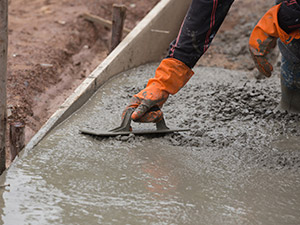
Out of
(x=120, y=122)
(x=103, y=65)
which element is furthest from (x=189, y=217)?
(x=103, y=65)

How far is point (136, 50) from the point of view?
Answer: 5387mm

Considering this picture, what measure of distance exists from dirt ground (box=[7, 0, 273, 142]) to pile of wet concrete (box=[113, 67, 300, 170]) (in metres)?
1.05

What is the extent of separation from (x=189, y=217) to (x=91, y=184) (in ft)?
2.09

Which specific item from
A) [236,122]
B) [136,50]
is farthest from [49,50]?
[236,122]

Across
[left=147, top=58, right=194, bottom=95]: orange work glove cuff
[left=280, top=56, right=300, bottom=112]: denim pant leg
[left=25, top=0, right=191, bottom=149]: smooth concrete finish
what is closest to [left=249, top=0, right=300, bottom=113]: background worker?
[left=147, top=58, right=194, bottom=95]: orange work glove cuff

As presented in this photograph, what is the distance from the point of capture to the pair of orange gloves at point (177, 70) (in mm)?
3231

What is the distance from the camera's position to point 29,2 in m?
7.49

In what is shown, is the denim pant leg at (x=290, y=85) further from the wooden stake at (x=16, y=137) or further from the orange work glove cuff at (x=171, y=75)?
the wooden stake at (x=16, y=137)

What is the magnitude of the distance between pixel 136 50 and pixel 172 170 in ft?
8.48

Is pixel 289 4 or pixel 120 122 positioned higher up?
pixel 289 4

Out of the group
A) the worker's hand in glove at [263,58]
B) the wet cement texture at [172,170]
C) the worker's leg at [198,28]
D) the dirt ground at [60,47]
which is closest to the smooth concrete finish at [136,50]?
the wet cement texture at [172,170]

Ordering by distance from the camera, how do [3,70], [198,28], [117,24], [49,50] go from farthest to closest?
[49,50]
[117,24]
[198,28]
[3,70]

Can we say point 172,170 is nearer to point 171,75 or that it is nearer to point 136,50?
point 171,75

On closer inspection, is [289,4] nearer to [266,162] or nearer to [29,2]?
[266,162]
